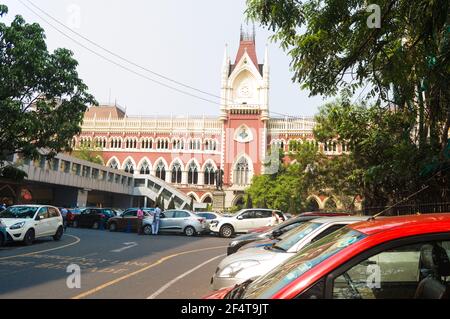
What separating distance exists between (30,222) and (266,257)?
11583mm

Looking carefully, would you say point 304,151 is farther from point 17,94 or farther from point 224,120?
point 224,120

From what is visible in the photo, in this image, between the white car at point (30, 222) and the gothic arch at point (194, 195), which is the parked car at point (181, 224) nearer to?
the white car at point (30, 222)

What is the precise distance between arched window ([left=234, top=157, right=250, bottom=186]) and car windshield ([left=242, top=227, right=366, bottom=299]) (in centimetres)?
5672

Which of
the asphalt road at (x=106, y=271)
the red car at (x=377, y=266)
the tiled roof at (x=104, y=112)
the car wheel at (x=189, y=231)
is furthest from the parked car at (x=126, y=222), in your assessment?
the tiled roof at (x=104, y=112)

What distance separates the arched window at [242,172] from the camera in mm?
59906

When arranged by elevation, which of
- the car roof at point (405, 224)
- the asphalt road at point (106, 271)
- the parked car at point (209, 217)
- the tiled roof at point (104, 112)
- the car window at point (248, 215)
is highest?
the tiled roof at point (104, 112)

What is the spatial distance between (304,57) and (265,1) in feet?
3.62

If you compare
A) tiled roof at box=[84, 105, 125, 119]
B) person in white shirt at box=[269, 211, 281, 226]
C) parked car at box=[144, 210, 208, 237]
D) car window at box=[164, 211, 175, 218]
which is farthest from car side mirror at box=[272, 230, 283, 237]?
tiled roof at box=[84, 105, 125, 119]

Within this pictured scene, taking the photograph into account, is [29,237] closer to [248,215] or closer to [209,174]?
[248,215]

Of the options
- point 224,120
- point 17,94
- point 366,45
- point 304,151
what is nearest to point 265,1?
point 366,45

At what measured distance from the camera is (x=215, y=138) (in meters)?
62.8

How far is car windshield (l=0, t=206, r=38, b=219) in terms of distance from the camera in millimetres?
15359

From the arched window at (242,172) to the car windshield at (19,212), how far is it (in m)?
44.9

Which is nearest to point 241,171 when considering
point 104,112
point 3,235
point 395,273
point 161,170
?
point 161,170
